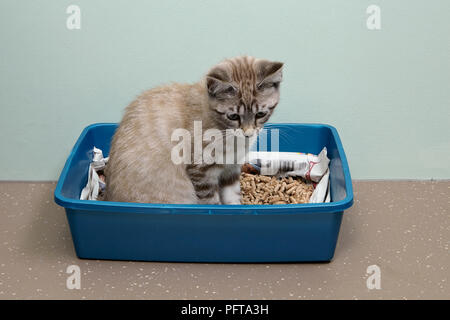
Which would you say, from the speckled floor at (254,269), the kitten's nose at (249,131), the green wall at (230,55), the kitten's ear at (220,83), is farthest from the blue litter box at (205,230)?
the green wall at (230,55)

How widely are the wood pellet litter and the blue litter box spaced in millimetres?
269

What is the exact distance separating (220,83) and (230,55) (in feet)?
1.60

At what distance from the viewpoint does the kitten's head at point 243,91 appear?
4.49 ft

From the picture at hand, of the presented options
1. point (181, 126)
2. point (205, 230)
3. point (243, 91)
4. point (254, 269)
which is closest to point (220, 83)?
point (243, 91)

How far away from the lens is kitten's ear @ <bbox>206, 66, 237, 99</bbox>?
4.44ft

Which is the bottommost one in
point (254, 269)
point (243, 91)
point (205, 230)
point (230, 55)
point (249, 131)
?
point (254, 269)

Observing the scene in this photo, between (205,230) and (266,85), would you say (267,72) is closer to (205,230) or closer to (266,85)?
(266,85)

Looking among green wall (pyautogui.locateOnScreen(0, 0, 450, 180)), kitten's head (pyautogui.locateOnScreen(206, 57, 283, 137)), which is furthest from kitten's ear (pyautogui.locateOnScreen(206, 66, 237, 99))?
green wall (pyautogui.locateOnScreen(0, 0, 450, 180))

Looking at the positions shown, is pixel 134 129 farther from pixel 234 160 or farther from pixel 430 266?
pixel 430 266

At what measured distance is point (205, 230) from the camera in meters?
1.43

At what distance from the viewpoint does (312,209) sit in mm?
1367

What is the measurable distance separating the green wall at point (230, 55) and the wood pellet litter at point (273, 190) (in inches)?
9.4

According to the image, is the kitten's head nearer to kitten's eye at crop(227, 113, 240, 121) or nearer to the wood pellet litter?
kitten's eye at crop(227, 113, 240, 121)

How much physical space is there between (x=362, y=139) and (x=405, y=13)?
0.48 metres
